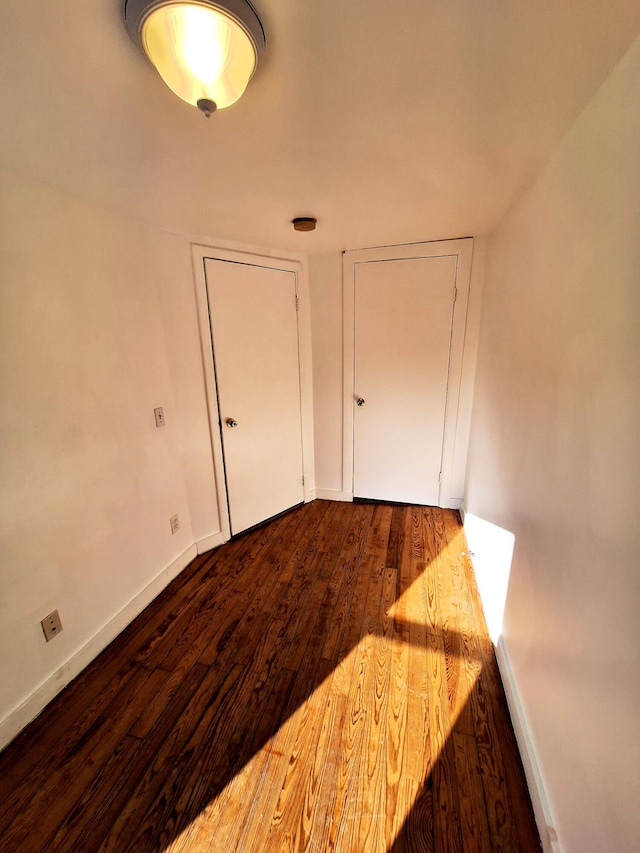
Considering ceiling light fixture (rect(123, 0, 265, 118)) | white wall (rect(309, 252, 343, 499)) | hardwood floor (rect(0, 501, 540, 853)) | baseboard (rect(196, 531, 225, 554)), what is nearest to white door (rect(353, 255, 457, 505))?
white wall (rect(309, 252, 343, 499))

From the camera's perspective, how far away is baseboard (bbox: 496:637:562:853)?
3.15ft

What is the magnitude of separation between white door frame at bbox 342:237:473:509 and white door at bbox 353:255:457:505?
0.12 ft

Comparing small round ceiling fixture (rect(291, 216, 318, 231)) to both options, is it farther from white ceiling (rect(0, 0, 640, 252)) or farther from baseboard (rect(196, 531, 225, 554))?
baseboard (rect(196, 531, 225, 554))

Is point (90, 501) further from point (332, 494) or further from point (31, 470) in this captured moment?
point (332, 494)

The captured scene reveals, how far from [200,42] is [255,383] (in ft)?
6.11

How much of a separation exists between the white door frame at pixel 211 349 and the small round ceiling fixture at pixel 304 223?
21.3 inches

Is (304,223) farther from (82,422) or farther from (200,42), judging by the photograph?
(82,422)

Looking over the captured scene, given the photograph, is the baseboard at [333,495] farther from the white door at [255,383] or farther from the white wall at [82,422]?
the white wall at [82,422]

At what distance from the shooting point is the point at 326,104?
3.02ft

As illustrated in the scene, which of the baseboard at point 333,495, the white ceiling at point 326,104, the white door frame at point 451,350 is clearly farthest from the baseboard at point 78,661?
the white ceiling at point 326,104

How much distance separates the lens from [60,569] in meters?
1.46

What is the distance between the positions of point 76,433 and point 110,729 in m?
1.24

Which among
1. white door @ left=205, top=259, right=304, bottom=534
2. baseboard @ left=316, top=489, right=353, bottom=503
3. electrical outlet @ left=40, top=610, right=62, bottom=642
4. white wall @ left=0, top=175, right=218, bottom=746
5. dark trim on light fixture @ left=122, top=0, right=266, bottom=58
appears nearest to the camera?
dark trim on light fixture @ left=122, top=0, right=266, bottom=58

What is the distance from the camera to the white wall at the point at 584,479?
2.41 ft
